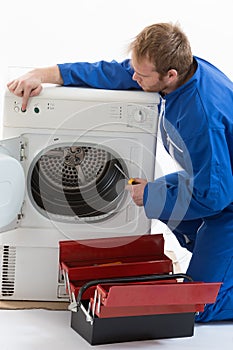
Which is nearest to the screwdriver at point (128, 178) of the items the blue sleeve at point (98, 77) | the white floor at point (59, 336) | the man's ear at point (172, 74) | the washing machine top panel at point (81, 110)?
the washing machine top panel at point (81, 110)

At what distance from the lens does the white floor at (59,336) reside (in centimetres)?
274

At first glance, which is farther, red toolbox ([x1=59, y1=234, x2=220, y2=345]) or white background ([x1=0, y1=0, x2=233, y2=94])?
white background ([x1=0, y1=0, x2=233, y2=94])

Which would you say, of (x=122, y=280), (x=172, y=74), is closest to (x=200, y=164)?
(x=172, y=74)

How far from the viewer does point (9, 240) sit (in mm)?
3104

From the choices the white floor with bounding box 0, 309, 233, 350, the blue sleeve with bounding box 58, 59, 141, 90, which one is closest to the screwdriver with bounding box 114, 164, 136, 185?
the blue sleeve with bounding box 58, 59, 141, 90

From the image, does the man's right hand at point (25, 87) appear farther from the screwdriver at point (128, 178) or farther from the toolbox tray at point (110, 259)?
the toolbox tray at point (110, 259)

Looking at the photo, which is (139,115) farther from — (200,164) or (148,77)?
(200,164)

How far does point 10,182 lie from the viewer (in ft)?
9.41

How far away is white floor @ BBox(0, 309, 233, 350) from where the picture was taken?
2.74 m

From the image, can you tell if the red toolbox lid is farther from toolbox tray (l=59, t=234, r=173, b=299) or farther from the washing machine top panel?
the washing machine top panel

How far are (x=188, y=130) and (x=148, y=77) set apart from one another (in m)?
0.23

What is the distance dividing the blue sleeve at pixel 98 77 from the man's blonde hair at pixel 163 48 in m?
0.23

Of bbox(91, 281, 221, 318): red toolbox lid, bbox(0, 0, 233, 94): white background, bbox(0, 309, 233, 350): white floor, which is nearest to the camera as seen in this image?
bbox(91, 281, 221, 318): red toolbox lid

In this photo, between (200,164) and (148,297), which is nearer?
(148,297)
